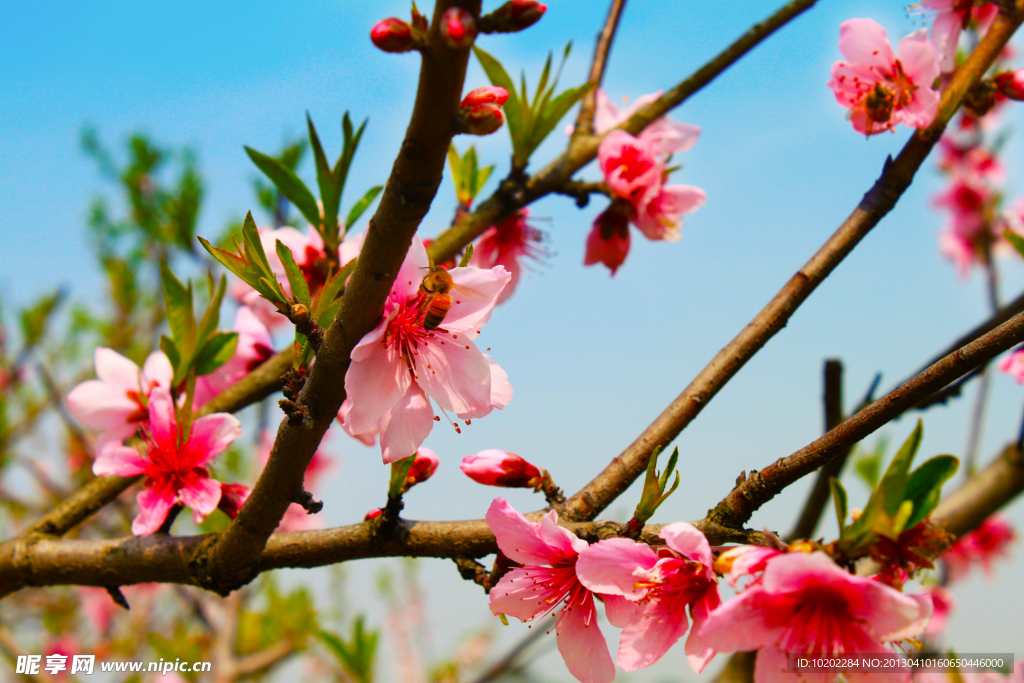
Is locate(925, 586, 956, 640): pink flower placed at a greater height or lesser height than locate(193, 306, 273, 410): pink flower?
lesser

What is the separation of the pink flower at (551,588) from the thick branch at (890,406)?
1.00 feet

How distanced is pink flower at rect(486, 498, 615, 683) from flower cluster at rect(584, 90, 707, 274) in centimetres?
102

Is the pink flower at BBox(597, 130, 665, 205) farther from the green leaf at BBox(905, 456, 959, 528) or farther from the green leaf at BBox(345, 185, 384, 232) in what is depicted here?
the green leaf at BBox(905, 456, 959, 528)

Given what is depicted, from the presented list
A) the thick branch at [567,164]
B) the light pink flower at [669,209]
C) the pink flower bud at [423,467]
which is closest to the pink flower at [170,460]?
the pink flower bud at [423,467]

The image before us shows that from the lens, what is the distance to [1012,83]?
1.54 metres

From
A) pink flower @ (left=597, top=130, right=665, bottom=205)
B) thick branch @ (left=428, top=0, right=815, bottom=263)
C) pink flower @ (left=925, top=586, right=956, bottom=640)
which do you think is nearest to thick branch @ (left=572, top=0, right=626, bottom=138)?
thick branch @ (left=428, top=0, right=815, bottom=263)

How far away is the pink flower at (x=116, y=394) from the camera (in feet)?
5.09

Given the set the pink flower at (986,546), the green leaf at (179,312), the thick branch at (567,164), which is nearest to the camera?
the green leaf at (179,312)

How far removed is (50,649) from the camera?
519cm

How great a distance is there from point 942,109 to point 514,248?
3.63 ft

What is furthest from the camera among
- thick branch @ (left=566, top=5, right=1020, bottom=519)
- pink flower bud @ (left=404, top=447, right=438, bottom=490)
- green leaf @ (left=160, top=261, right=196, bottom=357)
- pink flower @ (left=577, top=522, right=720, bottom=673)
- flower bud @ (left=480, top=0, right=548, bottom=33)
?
green leaf @ (left=160, top=261, right=196, bottom=357)

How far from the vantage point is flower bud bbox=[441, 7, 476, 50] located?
0.63m

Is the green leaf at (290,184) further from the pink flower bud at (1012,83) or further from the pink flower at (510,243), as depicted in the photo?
the pink flower bud at (1012,83)

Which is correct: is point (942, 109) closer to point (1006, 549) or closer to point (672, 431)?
point (672, 431)
